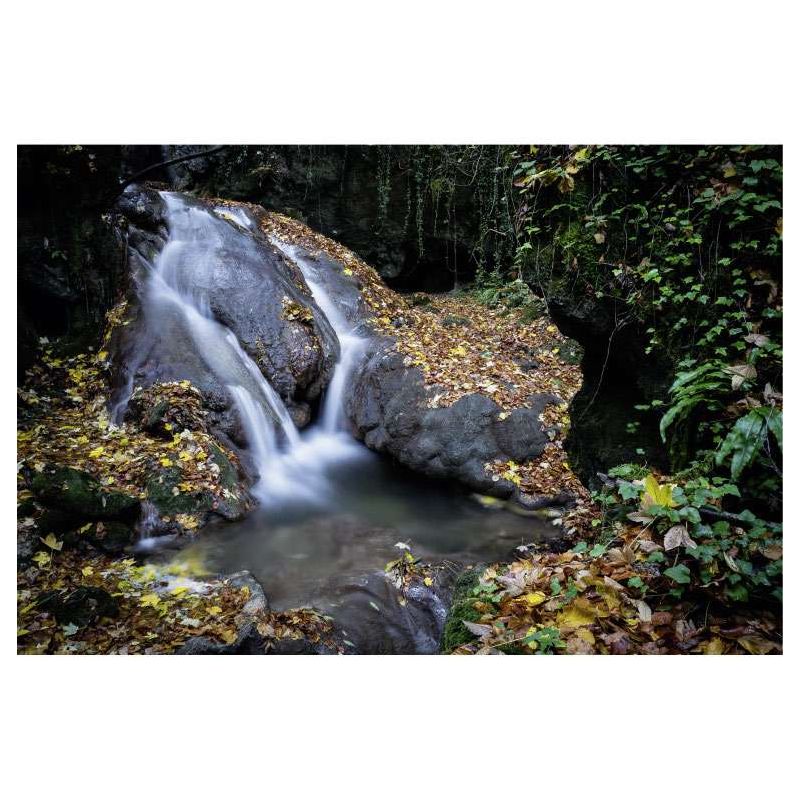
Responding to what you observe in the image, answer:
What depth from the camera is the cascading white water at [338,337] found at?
25.8ft

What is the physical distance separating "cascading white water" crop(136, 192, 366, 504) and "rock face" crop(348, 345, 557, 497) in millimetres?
626

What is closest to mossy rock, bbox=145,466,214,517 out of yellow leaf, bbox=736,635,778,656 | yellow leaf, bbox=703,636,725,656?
yellow leaf, bbox=703,636,725,656

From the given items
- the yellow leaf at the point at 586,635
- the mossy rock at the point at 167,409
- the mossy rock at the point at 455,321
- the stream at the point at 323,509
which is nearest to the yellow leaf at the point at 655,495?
the yellow leaf at the point at 586,635

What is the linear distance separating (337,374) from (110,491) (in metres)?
4.06

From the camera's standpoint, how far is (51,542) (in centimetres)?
410

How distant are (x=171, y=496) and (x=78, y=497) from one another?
0.82 m

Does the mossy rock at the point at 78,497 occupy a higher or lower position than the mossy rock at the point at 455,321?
lower

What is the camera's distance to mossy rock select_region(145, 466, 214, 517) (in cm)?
490

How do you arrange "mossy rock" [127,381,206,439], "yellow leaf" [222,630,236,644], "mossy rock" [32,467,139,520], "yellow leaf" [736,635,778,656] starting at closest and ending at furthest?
"yellow leaf" [736,635,778,656]
"yellow leaf" [222,630,236,644]
"mossy rock" [32,467,139,520]
"mossy rock" [127,381,206,439]

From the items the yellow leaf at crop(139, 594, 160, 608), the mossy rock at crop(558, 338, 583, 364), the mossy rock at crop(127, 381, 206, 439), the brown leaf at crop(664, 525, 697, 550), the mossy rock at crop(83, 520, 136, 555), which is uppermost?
the mossy rock at crop(558, 338, 583, 364)

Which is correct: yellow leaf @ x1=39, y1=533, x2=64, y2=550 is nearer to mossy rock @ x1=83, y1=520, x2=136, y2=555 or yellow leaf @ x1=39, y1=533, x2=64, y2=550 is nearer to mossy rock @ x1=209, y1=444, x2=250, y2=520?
mossy rock @ x1=83, y1=520, x2=136, y2=555

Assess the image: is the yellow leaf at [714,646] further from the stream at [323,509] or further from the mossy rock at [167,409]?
the mossy rock at [167,409]

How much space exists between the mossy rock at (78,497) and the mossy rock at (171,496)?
0.69ft
